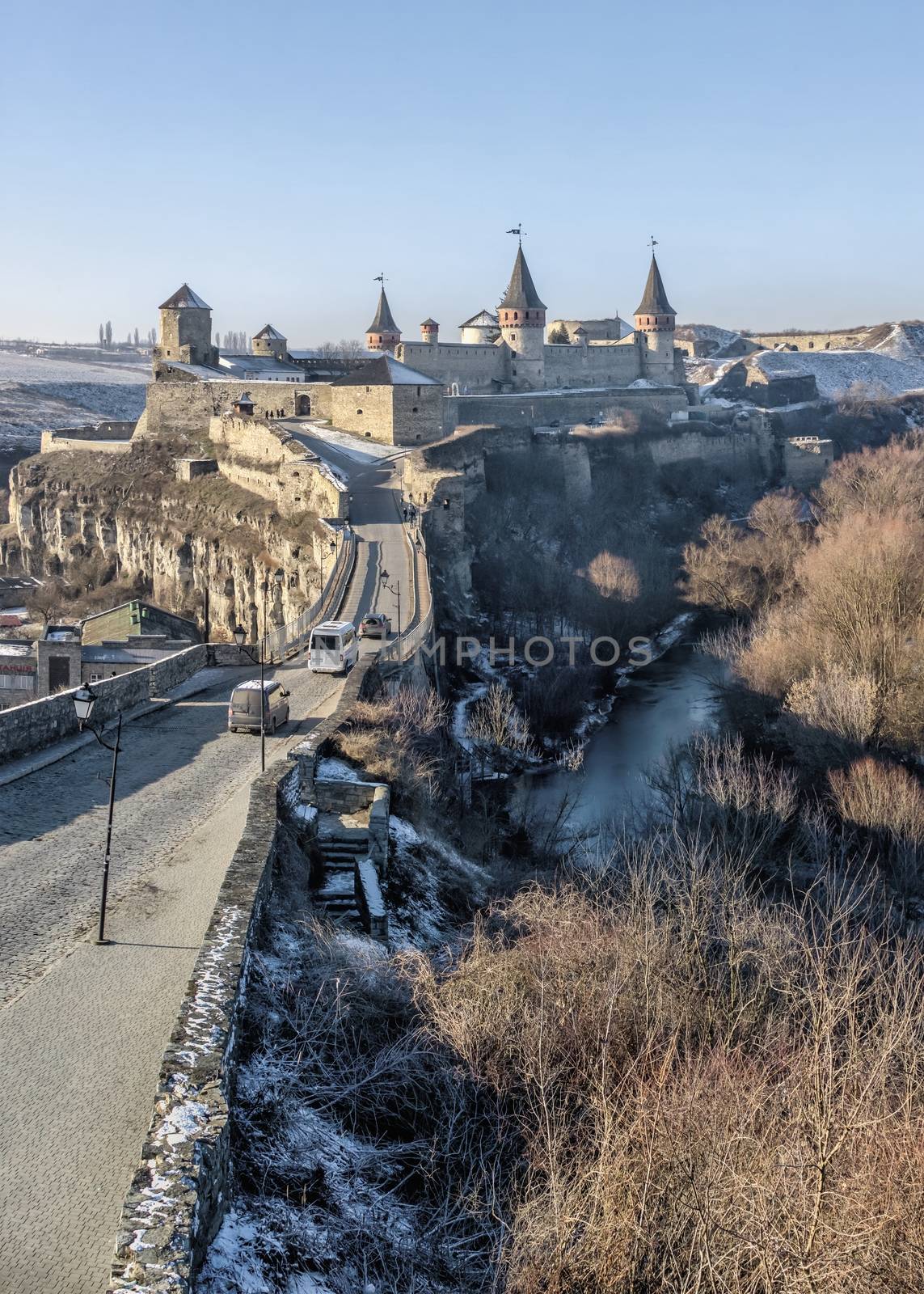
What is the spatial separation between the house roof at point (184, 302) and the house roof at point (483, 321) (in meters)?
14.5

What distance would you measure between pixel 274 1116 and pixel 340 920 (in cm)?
378

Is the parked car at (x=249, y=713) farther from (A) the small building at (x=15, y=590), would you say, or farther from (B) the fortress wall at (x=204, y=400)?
(B) the fortress wall at (x=204, y=400)

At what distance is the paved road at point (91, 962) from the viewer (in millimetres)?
5730

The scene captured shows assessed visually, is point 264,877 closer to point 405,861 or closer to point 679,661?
point 405,861

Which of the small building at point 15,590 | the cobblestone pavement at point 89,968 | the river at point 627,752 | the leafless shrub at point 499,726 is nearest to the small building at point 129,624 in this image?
the leafless shrub at point 499,726

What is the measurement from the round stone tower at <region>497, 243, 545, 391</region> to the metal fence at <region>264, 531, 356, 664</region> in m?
33.5

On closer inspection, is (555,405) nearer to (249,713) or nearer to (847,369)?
(847,369)

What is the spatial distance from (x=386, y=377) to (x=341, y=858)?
3342cm

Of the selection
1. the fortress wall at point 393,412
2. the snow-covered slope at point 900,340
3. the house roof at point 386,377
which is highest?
the snow-covered slope at point 900,340

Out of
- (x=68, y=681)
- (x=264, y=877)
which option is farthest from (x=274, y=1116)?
(x=68, y=681)

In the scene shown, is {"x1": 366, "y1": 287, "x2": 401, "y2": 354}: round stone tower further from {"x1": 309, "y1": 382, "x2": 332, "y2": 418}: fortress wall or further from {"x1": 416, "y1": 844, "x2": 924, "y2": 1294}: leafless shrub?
{"x1": 416, "y1": 844, "x2": 924, "y2": 1294}: leafless shrub

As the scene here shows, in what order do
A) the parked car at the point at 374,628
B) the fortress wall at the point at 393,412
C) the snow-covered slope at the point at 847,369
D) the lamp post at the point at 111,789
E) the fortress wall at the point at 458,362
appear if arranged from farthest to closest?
the snow-covered slope at the point at 847,369 → the fortress wall at the point at 458,362 → the fortress wall at the point at 393,412 → the parked car at the point at 374,628 → the lamp post at the point at 111,789

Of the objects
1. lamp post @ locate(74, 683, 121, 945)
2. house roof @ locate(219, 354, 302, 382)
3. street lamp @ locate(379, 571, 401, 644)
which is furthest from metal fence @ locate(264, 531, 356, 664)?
house roof @ locate(219, 354, 302, 382)

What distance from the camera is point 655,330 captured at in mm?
65688
